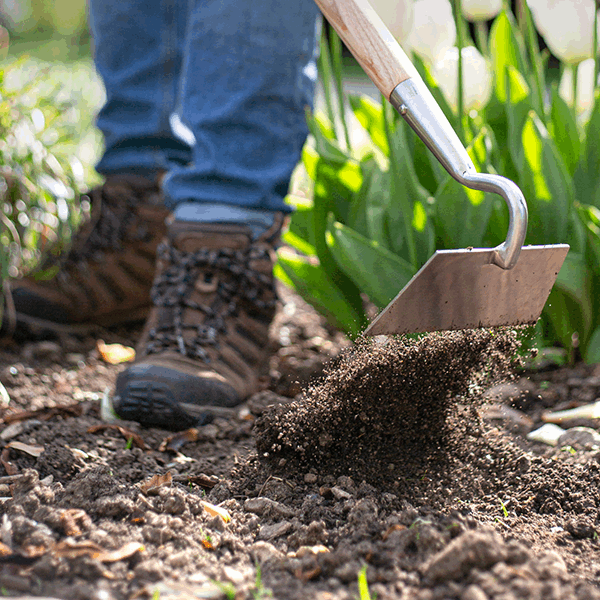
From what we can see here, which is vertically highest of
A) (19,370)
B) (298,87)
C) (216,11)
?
(216,11)

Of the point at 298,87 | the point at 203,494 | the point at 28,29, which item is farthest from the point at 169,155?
the point at 28,29

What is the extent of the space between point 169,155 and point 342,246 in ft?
2.93

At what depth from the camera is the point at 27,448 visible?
0.97 meters

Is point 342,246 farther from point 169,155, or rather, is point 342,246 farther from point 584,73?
point 169,155

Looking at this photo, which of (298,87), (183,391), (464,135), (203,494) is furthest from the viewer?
(298,87)

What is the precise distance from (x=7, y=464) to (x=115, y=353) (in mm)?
835

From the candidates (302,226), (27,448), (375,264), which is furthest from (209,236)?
(27,448)

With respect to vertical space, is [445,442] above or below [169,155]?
below

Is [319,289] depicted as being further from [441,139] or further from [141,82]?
[141,82]

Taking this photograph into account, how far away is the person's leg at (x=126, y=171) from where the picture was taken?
Result: 6.02 ft

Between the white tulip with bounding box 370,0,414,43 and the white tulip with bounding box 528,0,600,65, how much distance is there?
30 cm

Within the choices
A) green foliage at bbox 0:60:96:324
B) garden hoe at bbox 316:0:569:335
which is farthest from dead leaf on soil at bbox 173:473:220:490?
green foliage at bbox 0:60:96:324

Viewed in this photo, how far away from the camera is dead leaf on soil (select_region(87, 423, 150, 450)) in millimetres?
1079

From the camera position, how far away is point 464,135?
1324 mm
